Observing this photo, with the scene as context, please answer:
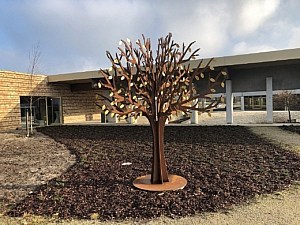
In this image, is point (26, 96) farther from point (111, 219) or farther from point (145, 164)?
point (111, 219)

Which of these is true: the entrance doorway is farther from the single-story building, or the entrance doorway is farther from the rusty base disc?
the rusty base disc

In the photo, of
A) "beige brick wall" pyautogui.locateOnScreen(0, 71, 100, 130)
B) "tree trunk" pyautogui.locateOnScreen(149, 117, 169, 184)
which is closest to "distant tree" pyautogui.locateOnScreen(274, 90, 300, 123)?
"beige brick wall" pyautogui.locateOnScreen(0, 71, 100, 130)

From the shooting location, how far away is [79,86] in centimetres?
2202

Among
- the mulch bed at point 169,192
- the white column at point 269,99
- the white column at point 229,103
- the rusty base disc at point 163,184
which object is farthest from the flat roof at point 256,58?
the rusty base disc at point 163,184

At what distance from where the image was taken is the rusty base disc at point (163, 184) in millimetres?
4531

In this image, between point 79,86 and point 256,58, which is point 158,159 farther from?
point 79,86

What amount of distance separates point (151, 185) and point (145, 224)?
1.34 meters

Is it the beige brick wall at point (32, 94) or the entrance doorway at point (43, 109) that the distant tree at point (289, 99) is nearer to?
the beige brick wall at point (32, 94)

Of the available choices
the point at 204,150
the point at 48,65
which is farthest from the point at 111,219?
the point at 48,65

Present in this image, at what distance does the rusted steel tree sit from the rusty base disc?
0.11m

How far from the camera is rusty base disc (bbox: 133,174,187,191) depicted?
Answer: 4.53m

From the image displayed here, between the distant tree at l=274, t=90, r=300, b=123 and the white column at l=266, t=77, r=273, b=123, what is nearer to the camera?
the white column at l=266, t=77, r=273, b=123

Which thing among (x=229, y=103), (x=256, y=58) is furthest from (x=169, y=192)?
(x=229, y=103)

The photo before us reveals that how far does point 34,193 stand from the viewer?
4.56 m
